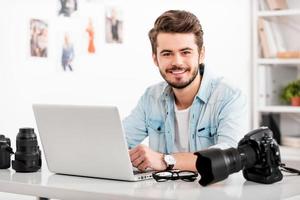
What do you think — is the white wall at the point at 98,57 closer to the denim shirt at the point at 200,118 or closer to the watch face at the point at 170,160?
the denim shirt at the point at 200,118

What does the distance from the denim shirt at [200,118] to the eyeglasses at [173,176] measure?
318mm

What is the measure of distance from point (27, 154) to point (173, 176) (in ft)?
1.70

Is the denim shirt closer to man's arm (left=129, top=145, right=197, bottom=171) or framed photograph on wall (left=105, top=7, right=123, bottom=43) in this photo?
man's arm (left=129, top=145, right=197, bottom=171)

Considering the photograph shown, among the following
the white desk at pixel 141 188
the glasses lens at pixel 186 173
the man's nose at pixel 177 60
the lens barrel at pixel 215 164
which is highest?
the man's nose at pixel 177 60

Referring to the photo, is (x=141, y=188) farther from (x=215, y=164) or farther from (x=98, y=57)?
(x=98, y=57)

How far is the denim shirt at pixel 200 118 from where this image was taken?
7.48ft

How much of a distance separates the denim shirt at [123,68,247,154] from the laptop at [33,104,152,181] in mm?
478

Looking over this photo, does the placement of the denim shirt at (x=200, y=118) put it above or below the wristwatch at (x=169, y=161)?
above

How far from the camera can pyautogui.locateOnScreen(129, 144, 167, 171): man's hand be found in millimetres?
1910

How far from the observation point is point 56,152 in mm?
1942

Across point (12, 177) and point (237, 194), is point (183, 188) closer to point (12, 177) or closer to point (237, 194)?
point (237, 194)

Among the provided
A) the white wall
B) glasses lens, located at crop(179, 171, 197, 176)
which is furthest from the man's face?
the white wall

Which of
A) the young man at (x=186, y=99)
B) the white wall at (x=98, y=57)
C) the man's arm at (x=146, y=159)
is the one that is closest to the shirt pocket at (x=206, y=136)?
the young man at (x=186, y=99)

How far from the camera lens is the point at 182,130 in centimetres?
247
